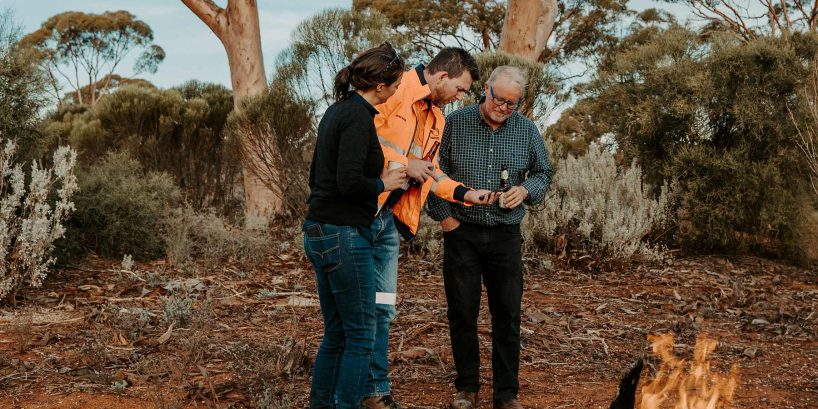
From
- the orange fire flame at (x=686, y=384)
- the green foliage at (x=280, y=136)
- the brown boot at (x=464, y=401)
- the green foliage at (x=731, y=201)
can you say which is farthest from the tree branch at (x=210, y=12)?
the brown boot at (x=464, y=401)

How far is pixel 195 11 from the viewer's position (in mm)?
12258

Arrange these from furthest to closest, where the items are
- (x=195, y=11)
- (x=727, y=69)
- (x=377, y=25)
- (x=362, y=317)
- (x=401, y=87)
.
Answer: (x=195, y=11) < (x=377, y=25) < (x=727, y=69) < (x=401, y=87) < (x=362, y=317)

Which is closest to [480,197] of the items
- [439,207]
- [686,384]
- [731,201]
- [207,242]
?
[439,207]

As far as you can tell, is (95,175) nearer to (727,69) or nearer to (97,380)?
(97,380)

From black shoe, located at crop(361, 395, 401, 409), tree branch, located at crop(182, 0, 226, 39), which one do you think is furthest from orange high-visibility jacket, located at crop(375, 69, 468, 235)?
tree branch, located at crop(182, 0, 226, 39)

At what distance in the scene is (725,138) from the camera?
33.2 feet

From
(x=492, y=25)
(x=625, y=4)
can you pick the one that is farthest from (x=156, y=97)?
(x=625, y=4)

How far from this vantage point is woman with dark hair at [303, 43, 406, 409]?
10.9 ft

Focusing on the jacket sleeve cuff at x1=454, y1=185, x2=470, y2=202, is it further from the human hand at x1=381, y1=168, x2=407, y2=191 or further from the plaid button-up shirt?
the human hand at x1=381, y1=168, x2=407, y2=191

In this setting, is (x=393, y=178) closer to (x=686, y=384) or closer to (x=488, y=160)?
(x=488, y=160)

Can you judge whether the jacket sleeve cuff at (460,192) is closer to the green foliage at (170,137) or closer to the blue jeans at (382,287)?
the blue jeans at (382,287)

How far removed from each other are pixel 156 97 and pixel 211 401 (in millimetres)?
9900

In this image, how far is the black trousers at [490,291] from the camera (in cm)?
426

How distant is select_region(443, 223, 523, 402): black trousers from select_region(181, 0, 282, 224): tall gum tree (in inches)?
309
